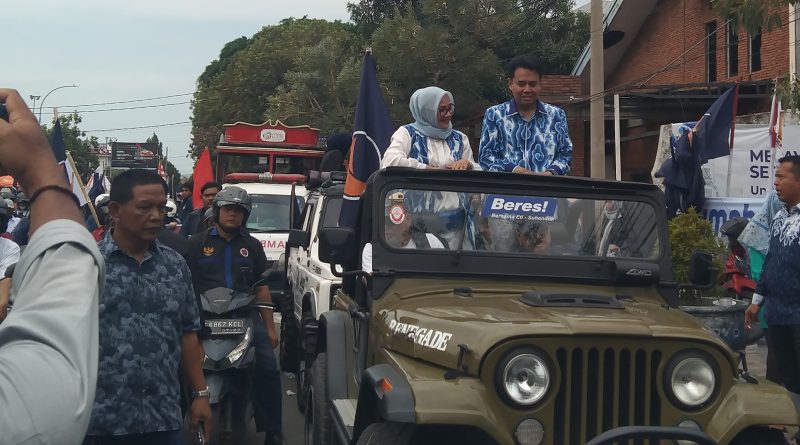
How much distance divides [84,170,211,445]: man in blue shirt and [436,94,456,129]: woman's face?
6.20 ft

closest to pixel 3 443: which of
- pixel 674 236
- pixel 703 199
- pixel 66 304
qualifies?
pixel 66 304

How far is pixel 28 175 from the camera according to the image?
1.38 meters

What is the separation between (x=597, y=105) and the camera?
13352mm

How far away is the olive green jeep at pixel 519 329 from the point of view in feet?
11.5

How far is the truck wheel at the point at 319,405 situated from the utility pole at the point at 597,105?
26.6 feet

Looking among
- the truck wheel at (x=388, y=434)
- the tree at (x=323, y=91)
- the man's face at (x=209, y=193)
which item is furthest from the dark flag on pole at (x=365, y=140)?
the tree at (x=323, y=91)

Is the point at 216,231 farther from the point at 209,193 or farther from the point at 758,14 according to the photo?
the point at 758,14

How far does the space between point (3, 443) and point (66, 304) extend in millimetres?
205

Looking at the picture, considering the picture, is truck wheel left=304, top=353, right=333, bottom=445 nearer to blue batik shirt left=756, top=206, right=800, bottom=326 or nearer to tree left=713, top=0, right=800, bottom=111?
blue batik shirt left=756, top=206, right=800, bottom=326

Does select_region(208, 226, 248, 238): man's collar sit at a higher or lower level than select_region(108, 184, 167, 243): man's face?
lower

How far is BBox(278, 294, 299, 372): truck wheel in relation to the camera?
8.79 meters

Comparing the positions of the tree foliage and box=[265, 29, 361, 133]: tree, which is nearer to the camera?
the tree foliage

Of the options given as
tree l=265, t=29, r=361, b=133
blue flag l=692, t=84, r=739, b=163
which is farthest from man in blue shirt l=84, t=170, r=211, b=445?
tree l=265, t=29, r=361, b=133

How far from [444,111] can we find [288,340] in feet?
13.6
